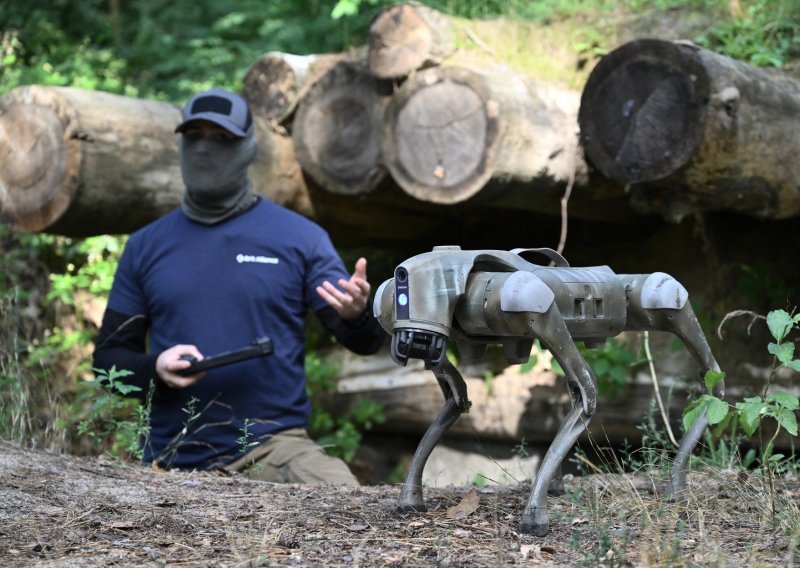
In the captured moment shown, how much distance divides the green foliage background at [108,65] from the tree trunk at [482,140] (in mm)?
1131

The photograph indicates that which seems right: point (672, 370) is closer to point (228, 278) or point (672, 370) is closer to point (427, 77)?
point (427, 77)

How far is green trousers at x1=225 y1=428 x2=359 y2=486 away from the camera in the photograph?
14.0 feet

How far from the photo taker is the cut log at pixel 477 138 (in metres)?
4.83

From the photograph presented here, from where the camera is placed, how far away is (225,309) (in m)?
4.56

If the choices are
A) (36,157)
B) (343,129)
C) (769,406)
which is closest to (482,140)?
(343,129)

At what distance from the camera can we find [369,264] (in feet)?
24.1

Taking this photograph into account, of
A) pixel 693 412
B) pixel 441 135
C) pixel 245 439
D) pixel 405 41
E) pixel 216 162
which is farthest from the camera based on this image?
pixel 405 41

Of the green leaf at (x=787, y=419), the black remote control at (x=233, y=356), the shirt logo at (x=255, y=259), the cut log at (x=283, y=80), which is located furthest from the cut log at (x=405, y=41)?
the green leaf at (x=787, y=419)

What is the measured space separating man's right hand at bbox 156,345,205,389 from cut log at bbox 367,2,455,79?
1.81m

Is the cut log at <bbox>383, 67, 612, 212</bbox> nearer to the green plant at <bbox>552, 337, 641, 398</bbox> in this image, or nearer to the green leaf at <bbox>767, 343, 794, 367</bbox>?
the green plant at <bbox>552, 337, 641, 398</bbox>

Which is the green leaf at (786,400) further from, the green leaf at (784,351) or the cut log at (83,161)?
the cut log at (83,161)

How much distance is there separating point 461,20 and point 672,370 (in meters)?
2.22

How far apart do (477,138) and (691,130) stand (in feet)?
3.42

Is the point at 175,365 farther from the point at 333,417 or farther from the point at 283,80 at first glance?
the point at 333,417
